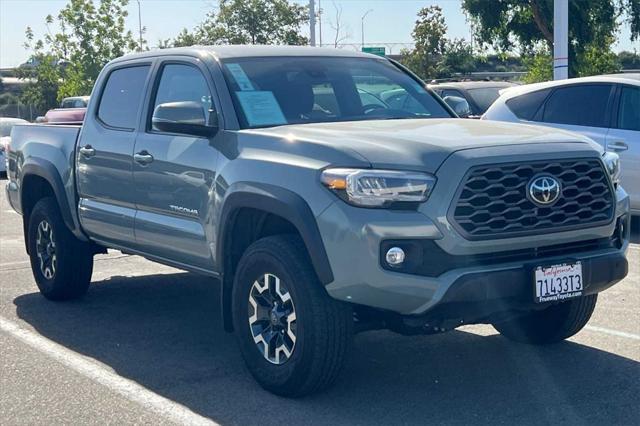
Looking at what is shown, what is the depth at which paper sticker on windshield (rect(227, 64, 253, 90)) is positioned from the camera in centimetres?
616

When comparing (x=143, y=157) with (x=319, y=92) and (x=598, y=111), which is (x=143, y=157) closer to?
(x=319, y=92)

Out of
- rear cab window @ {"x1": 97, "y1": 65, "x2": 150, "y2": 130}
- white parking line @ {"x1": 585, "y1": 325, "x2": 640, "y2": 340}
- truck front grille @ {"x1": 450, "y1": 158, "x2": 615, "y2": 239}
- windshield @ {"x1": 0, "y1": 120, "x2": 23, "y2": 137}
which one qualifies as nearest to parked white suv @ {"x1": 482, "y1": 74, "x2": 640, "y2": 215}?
white parking line @ {"x1": 585, "y1": 325, "x2": 640, "y2": 340}

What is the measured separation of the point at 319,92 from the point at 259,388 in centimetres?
184

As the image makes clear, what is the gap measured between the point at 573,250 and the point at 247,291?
5.56 feet

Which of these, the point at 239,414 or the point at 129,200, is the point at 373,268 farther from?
the point at 129,200

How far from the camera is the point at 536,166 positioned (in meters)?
5.14

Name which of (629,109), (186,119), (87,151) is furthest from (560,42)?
(186,119)

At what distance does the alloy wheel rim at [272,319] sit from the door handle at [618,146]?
579 centimetres

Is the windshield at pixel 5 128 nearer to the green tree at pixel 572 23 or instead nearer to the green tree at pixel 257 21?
the green tree at pixel 572 23

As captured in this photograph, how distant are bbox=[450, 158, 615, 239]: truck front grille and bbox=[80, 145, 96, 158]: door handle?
10.5 ft

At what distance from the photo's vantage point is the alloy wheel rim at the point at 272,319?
5371mm

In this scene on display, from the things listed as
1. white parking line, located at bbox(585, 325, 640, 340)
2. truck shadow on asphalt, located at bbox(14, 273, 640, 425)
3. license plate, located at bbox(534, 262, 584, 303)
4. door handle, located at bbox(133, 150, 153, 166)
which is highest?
door handle, located at bbox(133, 150, 153, 166)

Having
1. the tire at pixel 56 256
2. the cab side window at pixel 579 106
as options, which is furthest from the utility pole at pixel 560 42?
the tire at pixel 56 256

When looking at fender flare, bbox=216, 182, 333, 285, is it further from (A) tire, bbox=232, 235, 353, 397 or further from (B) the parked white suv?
(B) the parked white suv
